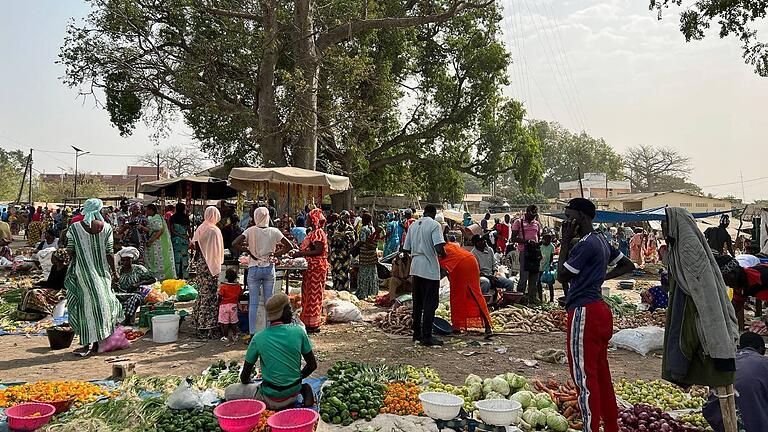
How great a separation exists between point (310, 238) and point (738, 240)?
16.7 metres

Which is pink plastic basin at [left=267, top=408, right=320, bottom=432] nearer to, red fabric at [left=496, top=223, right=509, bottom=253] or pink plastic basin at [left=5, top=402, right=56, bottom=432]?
pink plastic basin at [left=5, top=402, right=56, bottom=432]

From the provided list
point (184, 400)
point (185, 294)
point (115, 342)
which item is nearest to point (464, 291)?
point (184, 400)

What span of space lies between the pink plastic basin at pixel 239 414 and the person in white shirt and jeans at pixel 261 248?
3205 mm

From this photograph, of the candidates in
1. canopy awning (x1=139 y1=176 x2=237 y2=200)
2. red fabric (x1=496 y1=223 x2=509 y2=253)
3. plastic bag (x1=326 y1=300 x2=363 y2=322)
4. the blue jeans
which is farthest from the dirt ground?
red fabric (x1=496 y1=223 x2=509 y2=253)

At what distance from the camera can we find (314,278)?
7910mm

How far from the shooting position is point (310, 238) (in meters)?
7.77

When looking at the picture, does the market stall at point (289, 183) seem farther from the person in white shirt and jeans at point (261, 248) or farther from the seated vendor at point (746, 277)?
the seated vendor at point (746, 277)

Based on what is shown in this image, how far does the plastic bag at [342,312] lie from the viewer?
8633mm

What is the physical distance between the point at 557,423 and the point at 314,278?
4.45 metres

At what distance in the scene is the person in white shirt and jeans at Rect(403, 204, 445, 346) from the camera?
6.90m

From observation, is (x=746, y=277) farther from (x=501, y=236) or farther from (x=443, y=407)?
(x=501, y=236)

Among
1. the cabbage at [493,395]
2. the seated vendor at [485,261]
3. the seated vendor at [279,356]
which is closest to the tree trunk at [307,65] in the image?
the seated vendor at [485,261]

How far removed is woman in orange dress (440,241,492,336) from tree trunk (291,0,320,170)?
8233mm

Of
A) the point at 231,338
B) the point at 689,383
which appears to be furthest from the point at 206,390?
the point at 689,383
